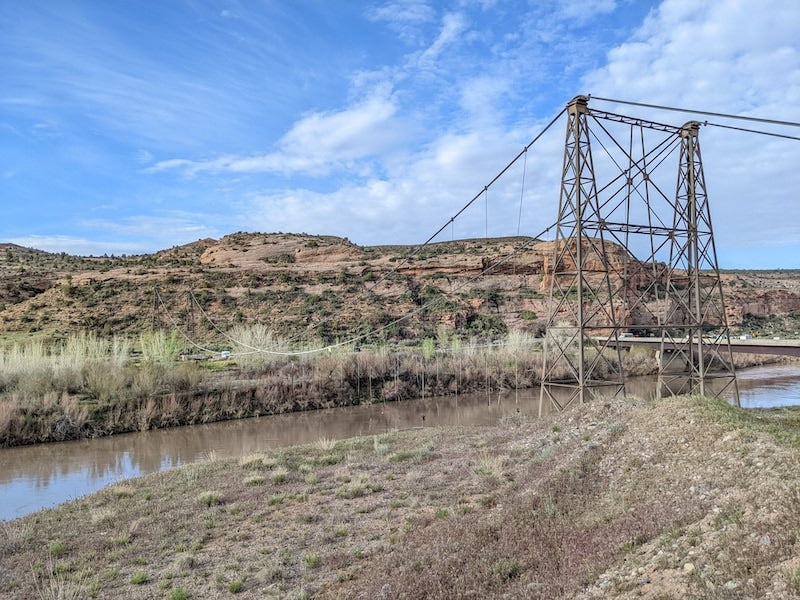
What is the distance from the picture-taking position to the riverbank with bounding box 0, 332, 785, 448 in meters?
20.6

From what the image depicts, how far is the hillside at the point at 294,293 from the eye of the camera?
4297 cm

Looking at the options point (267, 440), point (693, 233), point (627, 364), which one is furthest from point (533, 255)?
point (267, 440)

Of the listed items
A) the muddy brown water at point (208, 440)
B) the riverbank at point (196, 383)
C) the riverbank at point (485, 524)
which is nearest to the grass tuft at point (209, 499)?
the riverbank at point (485, 524)

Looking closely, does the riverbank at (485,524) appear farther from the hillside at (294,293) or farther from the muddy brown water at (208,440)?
the hillside at (294,293)

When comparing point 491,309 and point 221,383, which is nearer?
point 221,383

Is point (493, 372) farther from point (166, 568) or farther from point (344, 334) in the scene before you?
point (166, 568)

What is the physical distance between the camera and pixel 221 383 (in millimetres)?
25469

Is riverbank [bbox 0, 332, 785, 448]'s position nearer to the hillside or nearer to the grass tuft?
the hillside

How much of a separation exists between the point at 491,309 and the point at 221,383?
1223 inches

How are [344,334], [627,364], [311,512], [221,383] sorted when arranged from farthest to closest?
1. [344,334]
2. [627,364]
3. [221,383]
4. [311,512]

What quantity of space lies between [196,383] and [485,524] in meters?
19.7

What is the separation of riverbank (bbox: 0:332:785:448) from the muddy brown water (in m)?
0.76

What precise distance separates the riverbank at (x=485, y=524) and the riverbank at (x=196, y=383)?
32.2ft

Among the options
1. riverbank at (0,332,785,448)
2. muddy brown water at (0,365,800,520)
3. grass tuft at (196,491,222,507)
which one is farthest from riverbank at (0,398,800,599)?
riverbank at (0,332,785,448)
